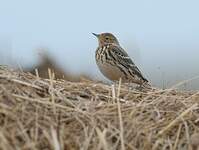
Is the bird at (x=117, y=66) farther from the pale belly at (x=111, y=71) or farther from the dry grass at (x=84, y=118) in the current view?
the dry grass at (x=84, y=118)

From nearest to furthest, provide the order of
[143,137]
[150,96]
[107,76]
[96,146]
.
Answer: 1. [96,146]
2. [143,137]
3. [150,96]
4. [107,76]

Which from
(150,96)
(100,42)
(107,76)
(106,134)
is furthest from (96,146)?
(100,42)

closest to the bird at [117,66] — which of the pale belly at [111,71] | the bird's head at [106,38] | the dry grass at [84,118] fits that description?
the pale belly at [111,71]

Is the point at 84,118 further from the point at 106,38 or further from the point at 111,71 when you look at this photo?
the point at 106,38

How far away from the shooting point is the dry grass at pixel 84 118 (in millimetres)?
3939

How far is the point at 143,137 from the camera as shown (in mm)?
4191

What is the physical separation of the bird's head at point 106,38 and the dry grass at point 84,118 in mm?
3702

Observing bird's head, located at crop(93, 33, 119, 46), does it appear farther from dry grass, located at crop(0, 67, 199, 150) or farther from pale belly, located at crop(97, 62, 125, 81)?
dry grass, located at crop(0, 67, 199, 150)

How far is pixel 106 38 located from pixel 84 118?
4.63m

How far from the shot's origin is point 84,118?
428cm

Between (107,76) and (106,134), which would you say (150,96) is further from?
(107,76)

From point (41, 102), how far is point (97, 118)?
41 centimetres

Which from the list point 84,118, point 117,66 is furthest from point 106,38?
point 84,118

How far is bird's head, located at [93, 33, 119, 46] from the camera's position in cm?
874
